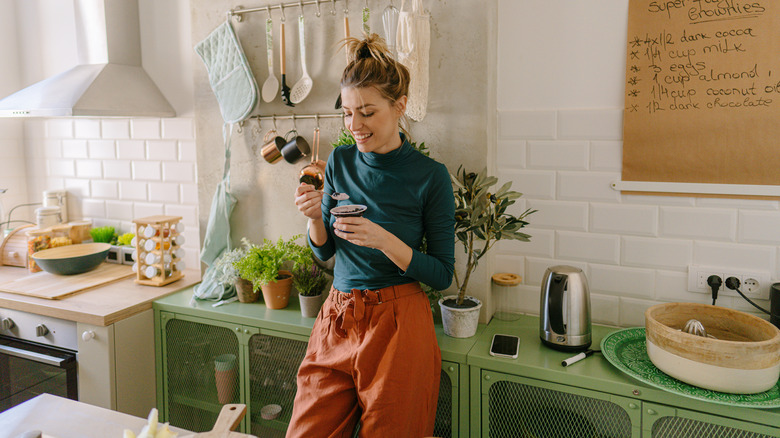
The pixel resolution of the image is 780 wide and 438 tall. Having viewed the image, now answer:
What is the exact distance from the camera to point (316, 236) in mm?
1797

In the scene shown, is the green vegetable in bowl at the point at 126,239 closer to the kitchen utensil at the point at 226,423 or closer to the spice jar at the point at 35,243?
the spice jar at the point at 35,243

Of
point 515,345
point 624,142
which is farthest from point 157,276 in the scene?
point 624,142

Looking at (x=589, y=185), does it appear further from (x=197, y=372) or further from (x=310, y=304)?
(x=197, y=372)

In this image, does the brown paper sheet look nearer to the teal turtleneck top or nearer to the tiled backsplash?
the teal turtleneck top

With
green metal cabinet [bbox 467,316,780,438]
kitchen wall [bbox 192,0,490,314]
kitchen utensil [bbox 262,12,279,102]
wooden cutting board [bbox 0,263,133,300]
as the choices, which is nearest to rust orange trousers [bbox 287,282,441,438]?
green metal cabinet [bbox 467,316,780,438]

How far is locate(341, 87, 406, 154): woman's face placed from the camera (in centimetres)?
158

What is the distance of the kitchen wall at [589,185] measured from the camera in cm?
195

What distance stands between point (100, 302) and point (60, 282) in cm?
42

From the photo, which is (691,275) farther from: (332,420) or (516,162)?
(332,420)

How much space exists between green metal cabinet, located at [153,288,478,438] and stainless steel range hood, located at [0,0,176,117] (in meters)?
0.99

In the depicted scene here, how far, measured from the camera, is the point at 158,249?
262 cm

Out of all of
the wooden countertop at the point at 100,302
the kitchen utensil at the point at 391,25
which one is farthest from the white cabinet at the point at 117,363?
the kitchen utensil at the point at 391,25

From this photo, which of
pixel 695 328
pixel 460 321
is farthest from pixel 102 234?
pixel 695 328

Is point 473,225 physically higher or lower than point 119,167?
lower
